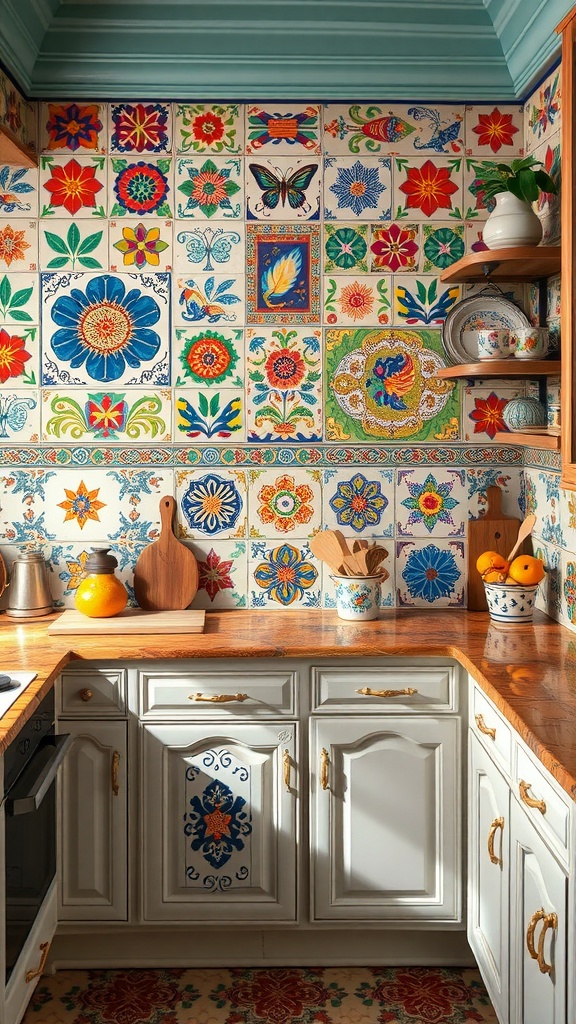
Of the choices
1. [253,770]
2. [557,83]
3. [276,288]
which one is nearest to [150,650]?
[253,770]

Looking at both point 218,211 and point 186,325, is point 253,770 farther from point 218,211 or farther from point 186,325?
point 218,211

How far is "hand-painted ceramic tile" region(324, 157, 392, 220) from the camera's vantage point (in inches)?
117

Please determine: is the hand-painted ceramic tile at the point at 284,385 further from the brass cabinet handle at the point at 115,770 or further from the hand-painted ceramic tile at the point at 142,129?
the brass cabinet handle at the point at 115,770

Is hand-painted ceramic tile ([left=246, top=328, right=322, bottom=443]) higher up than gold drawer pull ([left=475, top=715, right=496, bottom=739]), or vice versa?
hand-painted ceramic tile ([left=246, top=328, right=322, bottom=443])

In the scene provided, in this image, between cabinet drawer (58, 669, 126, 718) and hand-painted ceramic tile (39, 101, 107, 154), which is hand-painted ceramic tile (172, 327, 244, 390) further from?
cabinet drawer (58, 669, 126, 718)

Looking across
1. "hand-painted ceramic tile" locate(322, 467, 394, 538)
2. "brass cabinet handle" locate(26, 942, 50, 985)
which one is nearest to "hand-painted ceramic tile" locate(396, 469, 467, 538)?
"hand-painted ceramic tile" locate(322, 467, 394, 538)

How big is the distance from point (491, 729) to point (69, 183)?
2059 millimetres

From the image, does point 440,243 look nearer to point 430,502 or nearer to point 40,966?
point 430,502

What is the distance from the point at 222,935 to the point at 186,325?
181cm

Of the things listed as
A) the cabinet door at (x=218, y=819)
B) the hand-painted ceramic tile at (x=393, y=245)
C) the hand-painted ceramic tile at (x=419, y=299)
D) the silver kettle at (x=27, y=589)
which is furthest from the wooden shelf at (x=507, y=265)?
the silver kettle at (x=27, y=589)

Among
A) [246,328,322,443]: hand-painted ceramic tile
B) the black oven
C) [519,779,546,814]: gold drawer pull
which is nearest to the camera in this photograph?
[519,779,546,814]: gold drawer pull

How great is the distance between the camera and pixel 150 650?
8.13 ft

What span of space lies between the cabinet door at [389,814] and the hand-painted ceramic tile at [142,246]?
4.94 feet

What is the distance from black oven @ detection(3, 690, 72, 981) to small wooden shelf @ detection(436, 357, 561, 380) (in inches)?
57.2
